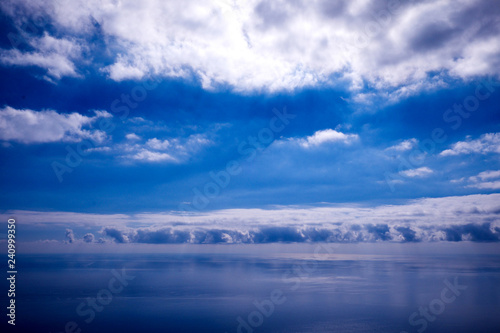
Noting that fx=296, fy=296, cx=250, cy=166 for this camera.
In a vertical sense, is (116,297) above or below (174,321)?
above

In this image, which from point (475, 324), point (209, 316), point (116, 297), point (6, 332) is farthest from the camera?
point (116, 297)

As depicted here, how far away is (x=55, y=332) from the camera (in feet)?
181

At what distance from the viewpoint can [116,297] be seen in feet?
313

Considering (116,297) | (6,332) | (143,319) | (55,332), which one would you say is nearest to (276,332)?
(143,319)

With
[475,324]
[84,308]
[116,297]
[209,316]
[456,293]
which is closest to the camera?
[475,324]

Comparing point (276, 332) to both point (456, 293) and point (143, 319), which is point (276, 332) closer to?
point (143, 319)

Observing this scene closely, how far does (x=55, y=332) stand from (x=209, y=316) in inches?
1193

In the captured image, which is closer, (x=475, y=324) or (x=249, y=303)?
(x=475, y=324)

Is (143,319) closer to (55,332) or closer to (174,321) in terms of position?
(174,321)

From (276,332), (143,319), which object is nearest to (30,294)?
(143,319)

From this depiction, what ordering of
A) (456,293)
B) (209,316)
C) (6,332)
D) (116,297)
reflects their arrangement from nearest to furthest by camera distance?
(6,332) < (209,316) < (116,297) < (456,293)

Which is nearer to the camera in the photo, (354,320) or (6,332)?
(6,332)

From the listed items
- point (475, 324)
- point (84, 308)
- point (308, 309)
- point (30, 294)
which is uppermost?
point (30, 294)

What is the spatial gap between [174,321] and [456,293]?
101 metres
